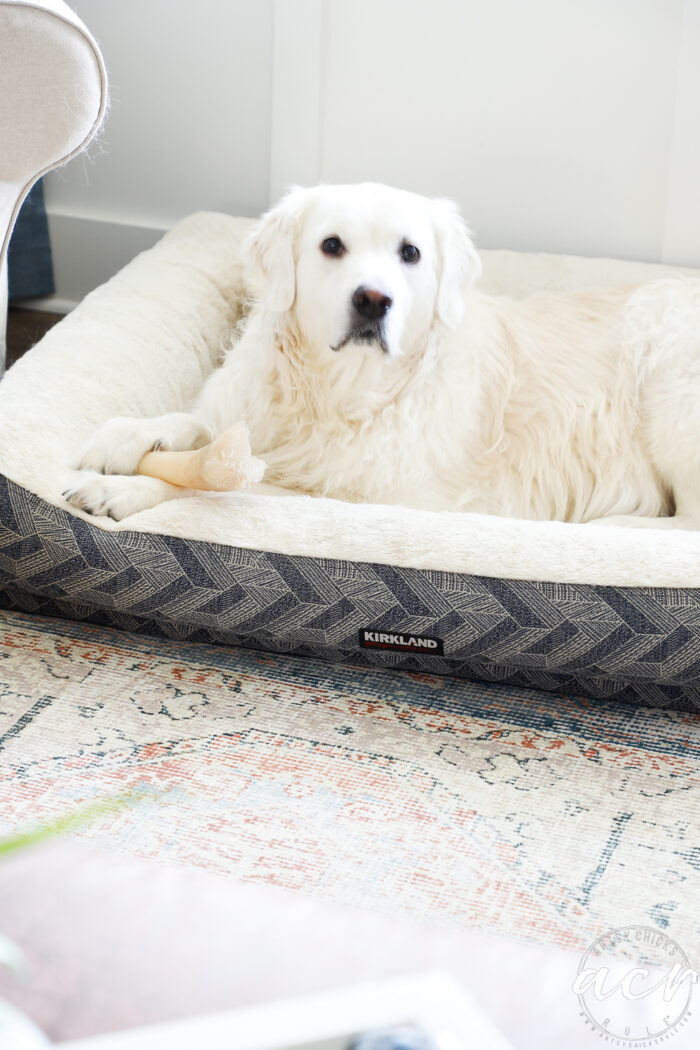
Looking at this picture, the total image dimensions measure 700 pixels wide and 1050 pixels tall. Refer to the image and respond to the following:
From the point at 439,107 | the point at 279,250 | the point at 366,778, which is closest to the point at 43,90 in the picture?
the point at 279,250

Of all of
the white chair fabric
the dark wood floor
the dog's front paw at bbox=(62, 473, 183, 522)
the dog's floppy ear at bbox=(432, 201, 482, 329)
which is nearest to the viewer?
the white chair fabric

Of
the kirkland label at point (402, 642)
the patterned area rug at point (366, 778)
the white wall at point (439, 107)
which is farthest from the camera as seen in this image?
the white wall at point (439, 107)

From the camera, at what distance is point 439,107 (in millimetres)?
2967

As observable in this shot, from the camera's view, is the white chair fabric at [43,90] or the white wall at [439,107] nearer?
the white chair fabric at [43,90]

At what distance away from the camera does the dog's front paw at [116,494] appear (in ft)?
6.00

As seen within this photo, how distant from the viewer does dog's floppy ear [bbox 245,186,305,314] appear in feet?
6.72

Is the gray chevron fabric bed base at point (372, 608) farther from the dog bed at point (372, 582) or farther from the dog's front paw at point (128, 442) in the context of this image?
the dog's front paw at point (128, 442)

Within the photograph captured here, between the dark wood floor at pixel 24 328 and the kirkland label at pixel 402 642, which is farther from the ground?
the dark wood floor at pixel 24 328

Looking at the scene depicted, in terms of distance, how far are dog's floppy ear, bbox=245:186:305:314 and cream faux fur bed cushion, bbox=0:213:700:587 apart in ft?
1.23

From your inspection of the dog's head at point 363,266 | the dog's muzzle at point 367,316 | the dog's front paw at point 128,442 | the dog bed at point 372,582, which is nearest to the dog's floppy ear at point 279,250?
the dog's head at point 363,266

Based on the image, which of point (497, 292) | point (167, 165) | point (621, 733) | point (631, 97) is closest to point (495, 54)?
point (631, 97)

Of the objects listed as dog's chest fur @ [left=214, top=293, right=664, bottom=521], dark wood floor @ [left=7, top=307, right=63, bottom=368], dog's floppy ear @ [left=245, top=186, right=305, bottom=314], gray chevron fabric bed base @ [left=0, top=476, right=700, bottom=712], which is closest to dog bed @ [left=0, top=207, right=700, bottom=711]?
gray chevron fabric bed base @ [left=0, top=476, right=700, bottom=712]

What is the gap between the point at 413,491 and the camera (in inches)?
83.3

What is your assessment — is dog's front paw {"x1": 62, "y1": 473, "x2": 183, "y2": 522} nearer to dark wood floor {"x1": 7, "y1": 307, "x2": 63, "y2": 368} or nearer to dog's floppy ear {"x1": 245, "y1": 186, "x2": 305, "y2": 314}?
dog's floppy ear {"x1": 245, "y1": 186, "x2": 305, "y2": 314}
